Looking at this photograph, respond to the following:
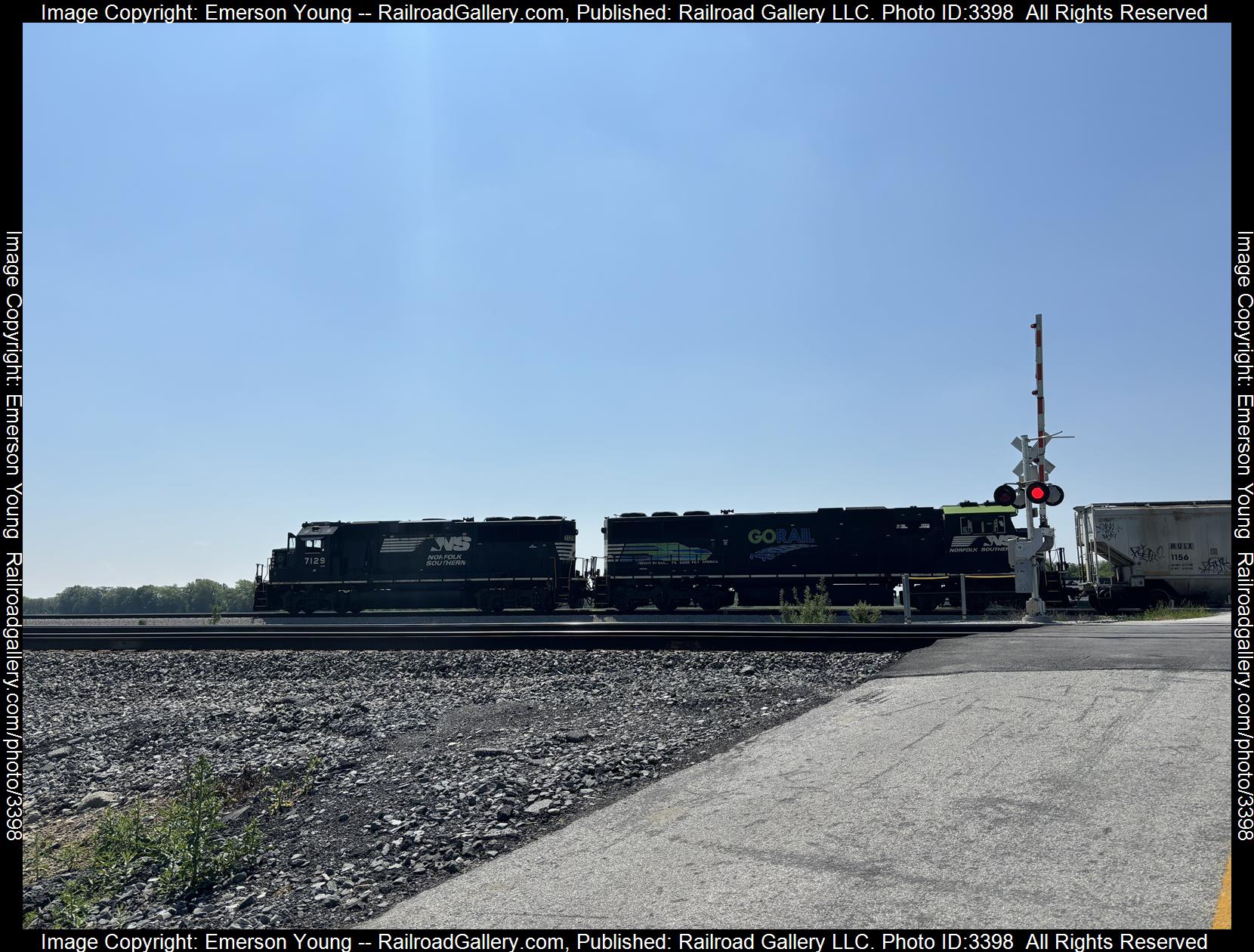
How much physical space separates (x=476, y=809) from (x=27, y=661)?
13529 mm

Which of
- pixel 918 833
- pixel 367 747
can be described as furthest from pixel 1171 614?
pixel 367 747

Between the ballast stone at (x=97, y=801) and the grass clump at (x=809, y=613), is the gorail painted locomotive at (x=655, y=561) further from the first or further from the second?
the ballast stone at (x=97, y=801)

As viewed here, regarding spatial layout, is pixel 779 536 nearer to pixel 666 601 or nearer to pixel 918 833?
pixel 666 601

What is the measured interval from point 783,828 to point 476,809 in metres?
2.26

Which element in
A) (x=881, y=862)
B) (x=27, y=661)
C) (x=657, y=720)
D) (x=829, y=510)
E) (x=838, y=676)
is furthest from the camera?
(x=829, y=510)

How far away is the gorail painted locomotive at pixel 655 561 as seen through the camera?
2408 centimetres

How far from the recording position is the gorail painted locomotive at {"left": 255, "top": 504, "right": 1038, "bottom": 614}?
79.0 ft

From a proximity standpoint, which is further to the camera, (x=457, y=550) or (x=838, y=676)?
(x=457, y=550)
